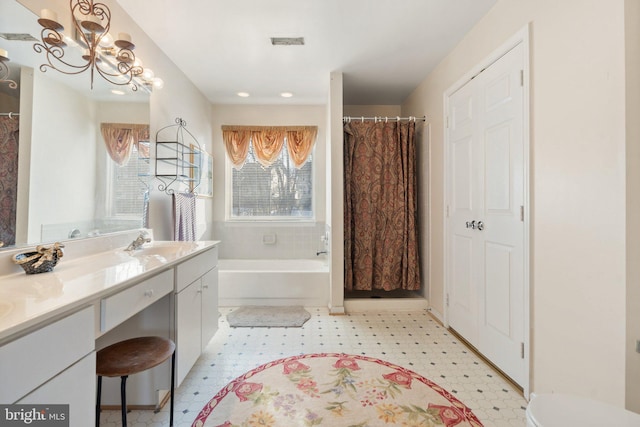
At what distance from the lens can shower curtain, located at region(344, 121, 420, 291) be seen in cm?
303

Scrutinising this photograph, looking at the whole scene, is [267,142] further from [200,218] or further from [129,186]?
[129,186]

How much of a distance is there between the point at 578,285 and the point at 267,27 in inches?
100

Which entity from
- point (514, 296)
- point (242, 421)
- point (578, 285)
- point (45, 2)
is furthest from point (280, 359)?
point (45, 2)

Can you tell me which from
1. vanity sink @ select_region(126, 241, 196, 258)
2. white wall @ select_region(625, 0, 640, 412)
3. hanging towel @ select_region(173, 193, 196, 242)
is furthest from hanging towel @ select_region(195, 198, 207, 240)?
white wall @ select_region(625, 0, 640, 412)

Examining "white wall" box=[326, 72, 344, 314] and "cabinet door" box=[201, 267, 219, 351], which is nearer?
"cabinet door" box=[201, 267, 219, 351]

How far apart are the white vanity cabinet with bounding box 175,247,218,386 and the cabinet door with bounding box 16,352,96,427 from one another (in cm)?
62

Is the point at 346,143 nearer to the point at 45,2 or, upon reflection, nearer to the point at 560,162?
the point at 560,162

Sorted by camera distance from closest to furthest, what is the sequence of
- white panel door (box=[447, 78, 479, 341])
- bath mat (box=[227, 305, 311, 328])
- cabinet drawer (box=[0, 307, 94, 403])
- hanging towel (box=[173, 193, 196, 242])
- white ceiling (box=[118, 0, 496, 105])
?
cabinet drawer (box=[0, 307, 94, 403])
white ceiling (box=[118, 0, 496, 105])
white panel door (box=[447, 78, 479, 341])
hanging towel (box=[173, 193, 196, 242])
bath mat (box=[227, 305, 311, 328])

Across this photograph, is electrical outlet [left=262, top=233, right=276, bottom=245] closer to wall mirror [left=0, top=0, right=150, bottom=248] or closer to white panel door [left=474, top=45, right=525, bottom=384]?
wall mirror [left=0, top=0, right=150, bottom=248]

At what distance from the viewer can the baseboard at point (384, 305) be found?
297 centimetres

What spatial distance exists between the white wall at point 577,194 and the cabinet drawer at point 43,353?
6.60 ft

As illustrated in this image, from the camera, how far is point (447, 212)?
8.41 ft

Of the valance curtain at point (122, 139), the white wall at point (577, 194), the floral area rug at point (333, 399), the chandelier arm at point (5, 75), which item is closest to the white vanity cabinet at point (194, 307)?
the floral area rug at point (333, 399)

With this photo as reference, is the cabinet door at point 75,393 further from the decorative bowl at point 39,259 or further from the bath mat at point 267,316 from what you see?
the bath mat at point 267,316
